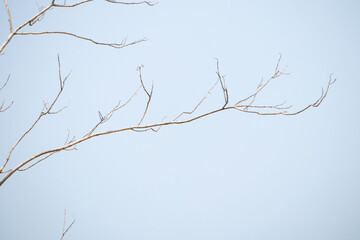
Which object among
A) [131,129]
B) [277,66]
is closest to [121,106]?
[131,129]

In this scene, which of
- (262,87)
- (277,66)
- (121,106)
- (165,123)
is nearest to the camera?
(165,123)

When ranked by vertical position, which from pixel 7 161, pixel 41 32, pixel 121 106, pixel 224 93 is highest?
pixel 41 32

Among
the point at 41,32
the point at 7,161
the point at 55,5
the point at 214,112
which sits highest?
the point at 55,5

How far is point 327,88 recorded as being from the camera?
184cm

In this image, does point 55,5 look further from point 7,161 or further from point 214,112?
point 214,112

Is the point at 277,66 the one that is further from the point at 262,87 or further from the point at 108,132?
the point at 108,132

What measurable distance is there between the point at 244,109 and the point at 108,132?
0.93m

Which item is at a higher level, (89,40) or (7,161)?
(89,40)

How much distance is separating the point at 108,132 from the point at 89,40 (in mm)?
1060

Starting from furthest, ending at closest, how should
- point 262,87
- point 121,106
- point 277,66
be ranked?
point 121,106
point 277,66
point 262,87

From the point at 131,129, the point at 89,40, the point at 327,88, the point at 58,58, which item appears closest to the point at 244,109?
the point at 327,88

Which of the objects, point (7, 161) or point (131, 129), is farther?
point (7, 161)

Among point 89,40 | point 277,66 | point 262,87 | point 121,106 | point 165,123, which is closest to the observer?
point 165,123

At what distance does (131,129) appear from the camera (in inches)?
68.2
